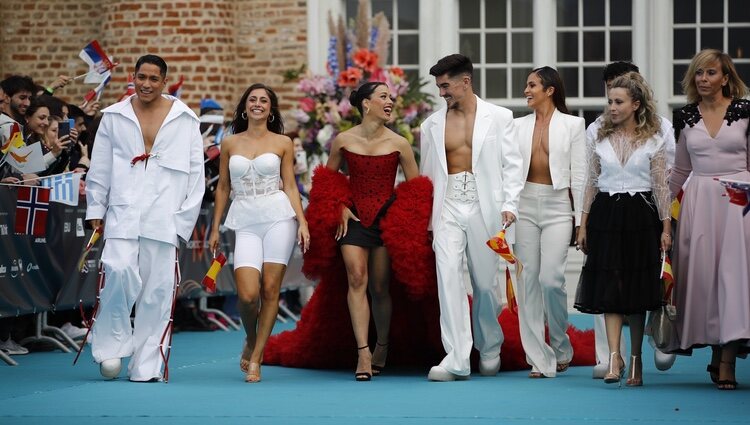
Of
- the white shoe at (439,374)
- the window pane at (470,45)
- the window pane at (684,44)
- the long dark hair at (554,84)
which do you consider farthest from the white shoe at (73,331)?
the window pane at (684,44)

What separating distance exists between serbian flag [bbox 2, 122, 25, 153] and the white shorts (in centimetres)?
199

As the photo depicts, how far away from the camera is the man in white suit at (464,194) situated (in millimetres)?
9305

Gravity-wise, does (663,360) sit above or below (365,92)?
below

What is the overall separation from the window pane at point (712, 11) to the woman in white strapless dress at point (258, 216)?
26.6 ft

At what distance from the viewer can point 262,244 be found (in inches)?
373

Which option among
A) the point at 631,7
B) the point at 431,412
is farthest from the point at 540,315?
the point at 631,7

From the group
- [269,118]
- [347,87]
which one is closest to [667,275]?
[269,118]

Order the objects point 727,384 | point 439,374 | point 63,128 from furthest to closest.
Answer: point 63,128, point 439,374, point 727,384

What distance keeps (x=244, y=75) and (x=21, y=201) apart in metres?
6.51

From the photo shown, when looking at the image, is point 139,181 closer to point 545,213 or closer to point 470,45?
point 545,213

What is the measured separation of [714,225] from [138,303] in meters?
3.55

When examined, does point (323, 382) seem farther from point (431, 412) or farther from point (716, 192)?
point (716, 192)

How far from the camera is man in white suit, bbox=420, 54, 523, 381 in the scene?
9.30m

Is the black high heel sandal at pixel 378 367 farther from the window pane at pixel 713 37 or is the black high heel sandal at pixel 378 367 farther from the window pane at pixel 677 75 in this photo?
the window pane at pixel 713 37
